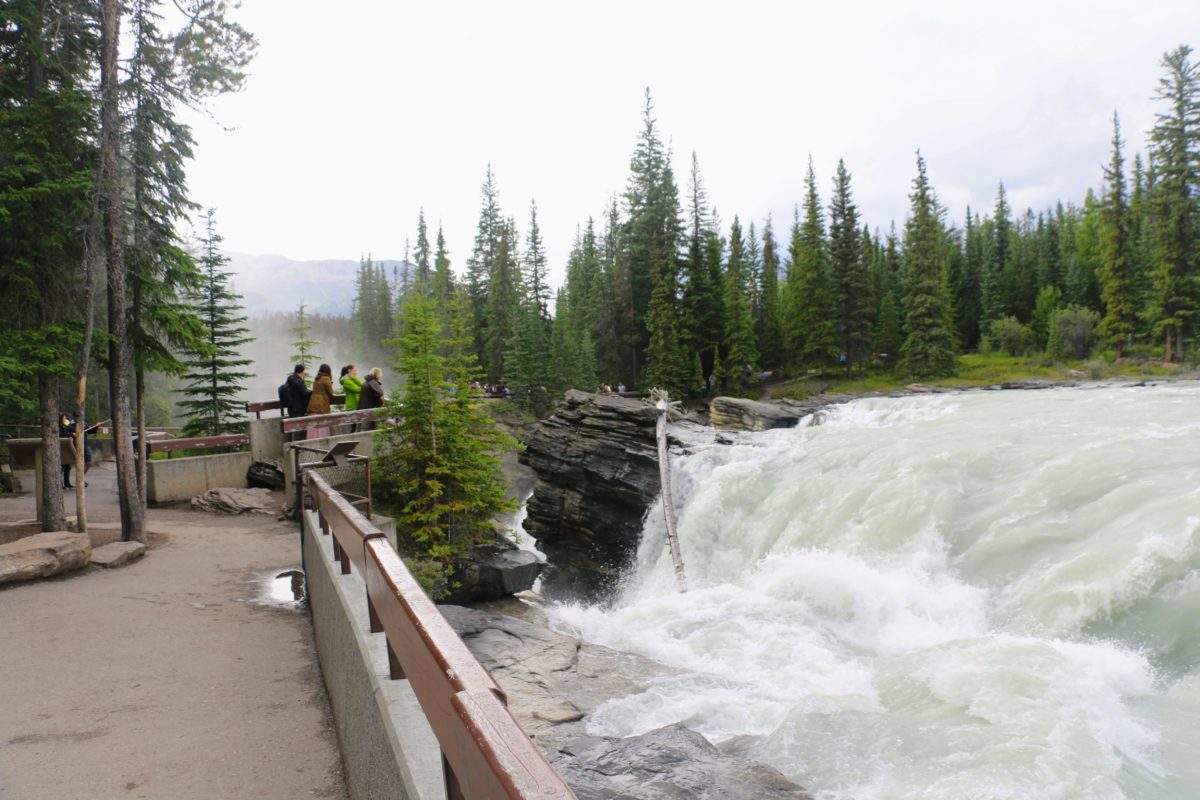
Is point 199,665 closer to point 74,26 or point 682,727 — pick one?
point 682,727

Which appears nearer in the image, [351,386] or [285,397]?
[285,397]

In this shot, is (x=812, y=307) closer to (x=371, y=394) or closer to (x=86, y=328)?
(x=371, y=394)

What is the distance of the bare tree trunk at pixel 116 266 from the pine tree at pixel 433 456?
4.54 m

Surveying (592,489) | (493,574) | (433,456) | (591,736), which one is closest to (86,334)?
(433,456)

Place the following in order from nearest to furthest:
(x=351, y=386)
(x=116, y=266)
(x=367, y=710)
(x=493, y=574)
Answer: (x=367, y=710) < (x=116, y=266) < (x=493, y=574) < (x=351, y=386)

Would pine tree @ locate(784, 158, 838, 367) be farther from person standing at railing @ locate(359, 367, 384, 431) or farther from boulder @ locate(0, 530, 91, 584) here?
boulder @ locate(0, 530, 91, 584)

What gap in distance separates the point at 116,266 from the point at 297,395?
7.76m

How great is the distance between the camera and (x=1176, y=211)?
152 feet

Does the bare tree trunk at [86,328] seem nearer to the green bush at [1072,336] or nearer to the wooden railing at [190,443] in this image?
the wooden railing at [190,443]

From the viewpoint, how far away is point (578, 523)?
23531mm

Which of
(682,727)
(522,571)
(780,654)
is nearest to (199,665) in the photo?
(682,727)

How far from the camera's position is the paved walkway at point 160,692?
443cm

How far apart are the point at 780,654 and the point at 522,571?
7797mm

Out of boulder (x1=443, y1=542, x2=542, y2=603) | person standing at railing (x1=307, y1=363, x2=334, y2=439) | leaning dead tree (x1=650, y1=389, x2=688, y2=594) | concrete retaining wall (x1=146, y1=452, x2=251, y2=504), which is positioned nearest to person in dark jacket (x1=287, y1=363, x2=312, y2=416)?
person standing at railing (x1=307, y1=363, x2=334, y2=439)
